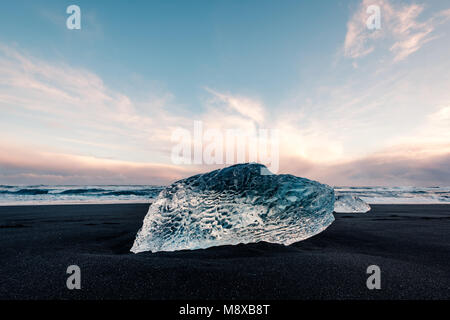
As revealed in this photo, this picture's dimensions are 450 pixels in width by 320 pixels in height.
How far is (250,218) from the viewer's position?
2479mm

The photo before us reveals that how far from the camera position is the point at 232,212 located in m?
2.45

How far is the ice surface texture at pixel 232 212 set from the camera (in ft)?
7.75

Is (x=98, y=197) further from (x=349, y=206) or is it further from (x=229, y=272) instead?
(x=229, y=272)
